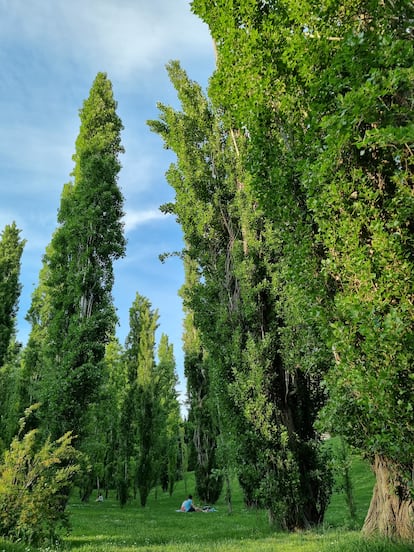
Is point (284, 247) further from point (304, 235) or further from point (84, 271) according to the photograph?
point (84, 271)

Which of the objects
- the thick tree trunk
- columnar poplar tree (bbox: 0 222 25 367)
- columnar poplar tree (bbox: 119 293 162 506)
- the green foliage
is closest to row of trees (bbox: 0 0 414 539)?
the thick tree trunk

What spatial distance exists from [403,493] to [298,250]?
4374 millimetres

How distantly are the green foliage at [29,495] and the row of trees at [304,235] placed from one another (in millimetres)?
4761

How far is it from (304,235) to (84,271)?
9896mm

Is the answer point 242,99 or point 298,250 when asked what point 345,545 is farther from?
point 242,99

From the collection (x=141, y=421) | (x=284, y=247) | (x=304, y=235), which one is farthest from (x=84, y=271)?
(x=141, y=421)

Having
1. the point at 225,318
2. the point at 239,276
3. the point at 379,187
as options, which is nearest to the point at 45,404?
the point at 225,318

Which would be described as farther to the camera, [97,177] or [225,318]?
[97,177]

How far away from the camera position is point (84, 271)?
14719 millimetres

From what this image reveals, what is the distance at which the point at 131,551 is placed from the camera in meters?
7.27

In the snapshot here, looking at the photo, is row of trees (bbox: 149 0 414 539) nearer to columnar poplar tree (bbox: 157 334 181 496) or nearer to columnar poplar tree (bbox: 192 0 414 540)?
columnar poplar tree (bbox: 192 0 414 540)

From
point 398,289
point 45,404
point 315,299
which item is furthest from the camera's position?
point 45,404

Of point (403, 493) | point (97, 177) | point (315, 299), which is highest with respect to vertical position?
point (97, 177)

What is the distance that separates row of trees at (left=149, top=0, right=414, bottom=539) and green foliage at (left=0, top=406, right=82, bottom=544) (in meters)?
4.76
